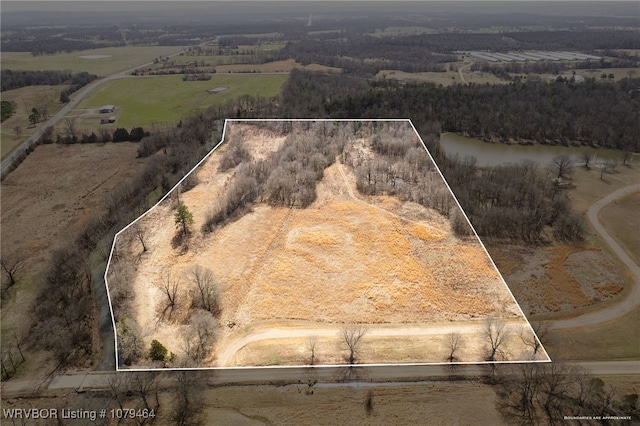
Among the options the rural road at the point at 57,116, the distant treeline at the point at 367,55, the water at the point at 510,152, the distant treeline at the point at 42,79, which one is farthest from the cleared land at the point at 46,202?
the distant treeline at the point at 367,55

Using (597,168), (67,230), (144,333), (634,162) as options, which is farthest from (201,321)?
(634,162)

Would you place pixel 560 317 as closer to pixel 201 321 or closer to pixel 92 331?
pixel 201 321

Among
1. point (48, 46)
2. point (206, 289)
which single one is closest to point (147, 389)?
point (206, 289)

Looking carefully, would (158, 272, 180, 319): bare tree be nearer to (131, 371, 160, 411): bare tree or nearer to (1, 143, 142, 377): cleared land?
(131, 371, 160, 411): bare tree

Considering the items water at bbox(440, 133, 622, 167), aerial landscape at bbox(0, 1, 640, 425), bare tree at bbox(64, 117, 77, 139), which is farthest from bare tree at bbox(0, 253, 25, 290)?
water at bbox(440, 133, 622, 167)

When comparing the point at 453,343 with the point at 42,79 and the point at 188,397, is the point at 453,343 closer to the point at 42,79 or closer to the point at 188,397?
the point at 188,397

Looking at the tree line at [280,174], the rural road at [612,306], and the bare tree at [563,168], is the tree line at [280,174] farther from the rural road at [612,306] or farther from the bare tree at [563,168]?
the bare tree at [563,168]
